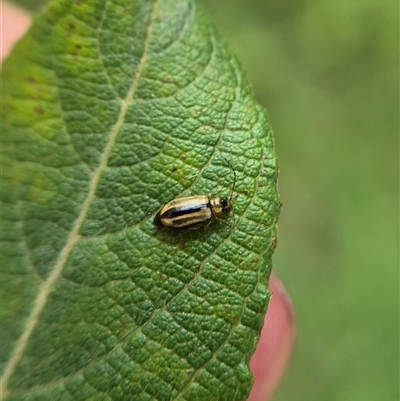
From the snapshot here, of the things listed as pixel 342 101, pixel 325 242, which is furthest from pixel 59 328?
pixel 342 101

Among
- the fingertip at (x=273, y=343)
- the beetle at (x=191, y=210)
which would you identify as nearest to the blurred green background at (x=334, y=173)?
the fingertip at (x=273, y=343)

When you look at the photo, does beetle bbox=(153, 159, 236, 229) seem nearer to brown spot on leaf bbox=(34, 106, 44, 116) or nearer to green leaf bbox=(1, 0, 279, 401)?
green leaf bbox=(1, 0, 279, 401)

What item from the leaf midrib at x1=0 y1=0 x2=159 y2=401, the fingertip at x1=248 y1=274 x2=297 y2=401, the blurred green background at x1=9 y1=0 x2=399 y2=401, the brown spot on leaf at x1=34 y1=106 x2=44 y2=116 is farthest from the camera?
the blurred green background at x1=9 y1=0 x2=399 y2=401

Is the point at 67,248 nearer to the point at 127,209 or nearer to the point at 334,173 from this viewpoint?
the point at 127,209

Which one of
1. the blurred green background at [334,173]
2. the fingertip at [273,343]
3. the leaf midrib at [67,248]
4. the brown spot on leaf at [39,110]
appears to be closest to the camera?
the leaf midrib at [67,248]

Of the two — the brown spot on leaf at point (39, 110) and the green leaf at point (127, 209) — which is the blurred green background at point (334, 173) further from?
the brown spot on leaf at point (39, 110)

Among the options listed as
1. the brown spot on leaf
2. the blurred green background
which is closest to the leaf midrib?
Answer: the brown spot on leaf
